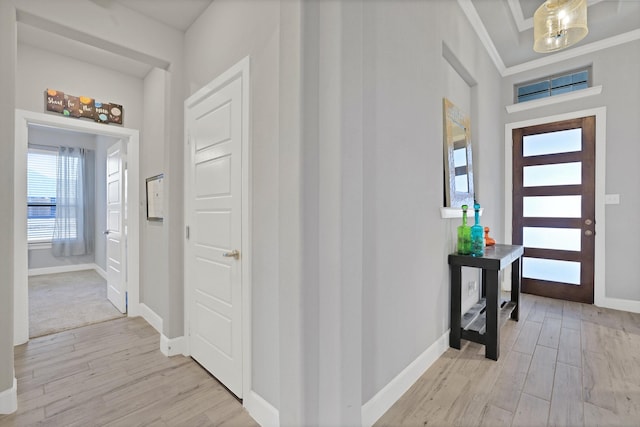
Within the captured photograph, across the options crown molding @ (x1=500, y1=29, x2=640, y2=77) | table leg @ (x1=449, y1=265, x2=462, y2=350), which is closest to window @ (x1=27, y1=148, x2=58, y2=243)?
table leg @ (x1=449, y1=265, x2=462, y2=350)

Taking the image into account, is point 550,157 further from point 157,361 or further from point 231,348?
point 157,361

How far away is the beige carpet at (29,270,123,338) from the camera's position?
300 centimetres

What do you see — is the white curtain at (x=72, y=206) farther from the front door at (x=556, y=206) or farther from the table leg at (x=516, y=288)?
the front door at (x=556, y=206)

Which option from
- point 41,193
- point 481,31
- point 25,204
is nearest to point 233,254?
point 25,204

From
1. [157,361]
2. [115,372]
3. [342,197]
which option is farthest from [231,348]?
[342,197]

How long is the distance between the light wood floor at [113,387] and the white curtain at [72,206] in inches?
150

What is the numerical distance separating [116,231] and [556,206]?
546 centimetres

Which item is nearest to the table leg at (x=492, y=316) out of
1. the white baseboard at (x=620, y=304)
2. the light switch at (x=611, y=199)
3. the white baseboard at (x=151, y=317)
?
the white baseboard at (x=620, y=304)

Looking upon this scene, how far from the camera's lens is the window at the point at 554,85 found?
340 cm

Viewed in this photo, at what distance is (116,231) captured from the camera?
3.49 meters

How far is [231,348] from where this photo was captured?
6.04ft

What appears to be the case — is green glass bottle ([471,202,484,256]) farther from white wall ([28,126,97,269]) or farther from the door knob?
white wall ([28,126,97,269])

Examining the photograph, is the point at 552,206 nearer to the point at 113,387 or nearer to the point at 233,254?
the point at 233,254

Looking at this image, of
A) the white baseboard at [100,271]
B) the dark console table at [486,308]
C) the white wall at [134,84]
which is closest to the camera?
the white wall at [134,84]
